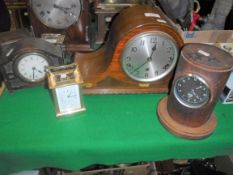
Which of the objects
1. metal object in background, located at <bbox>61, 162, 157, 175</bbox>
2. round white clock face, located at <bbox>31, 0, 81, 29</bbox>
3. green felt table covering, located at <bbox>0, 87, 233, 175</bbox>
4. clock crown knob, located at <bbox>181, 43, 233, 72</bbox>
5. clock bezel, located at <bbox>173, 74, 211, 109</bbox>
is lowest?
metal object in background, located at <bbox>61, 162, 157, 175</bbox>

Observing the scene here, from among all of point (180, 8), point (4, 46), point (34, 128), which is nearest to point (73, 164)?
point (34, 128)

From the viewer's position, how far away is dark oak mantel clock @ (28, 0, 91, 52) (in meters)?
1.06

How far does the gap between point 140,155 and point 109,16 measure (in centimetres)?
73

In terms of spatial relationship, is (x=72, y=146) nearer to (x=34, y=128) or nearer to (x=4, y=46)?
(x=34, y=128)

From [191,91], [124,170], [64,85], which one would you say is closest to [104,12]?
[64,85]

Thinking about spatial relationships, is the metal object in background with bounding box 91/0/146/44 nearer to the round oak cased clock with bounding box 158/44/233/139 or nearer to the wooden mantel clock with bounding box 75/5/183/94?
the wooden mantel clock with bounding box 75/5/183/94

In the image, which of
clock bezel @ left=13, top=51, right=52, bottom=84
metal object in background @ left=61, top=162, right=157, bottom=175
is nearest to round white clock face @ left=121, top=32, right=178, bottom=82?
clock bezel @ left=13, top=51, right=52, bottom=84

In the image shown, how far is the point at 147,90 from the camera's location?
1.01 m

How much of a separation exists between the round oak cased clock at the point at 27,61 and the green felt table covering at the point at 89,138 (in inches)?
3.6

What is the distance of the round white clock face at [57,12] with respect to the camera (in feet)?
3.47

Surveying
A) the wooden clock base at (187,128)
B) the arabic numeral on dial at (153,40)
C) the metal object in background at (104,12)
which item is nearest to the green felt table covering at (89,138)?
the wooden clock base at (187,128)

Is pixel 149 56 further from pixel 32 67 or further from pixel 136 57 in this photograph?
pixel 32 67

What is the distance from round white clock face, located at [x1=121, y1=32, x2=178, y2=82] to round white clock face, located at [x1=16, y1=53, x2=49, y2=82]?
0.35 metres

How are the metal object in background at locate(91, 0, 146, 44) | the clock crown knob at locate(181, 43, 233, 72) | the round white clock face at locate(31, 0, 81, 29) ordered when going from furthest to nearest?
1. the metal object in background at locate(91, 0, 146, 44)
2. the round white clock face at locate(31, 0, 81, 29)
3. the clock crown knob at locate(181, 43, 233, 72)
